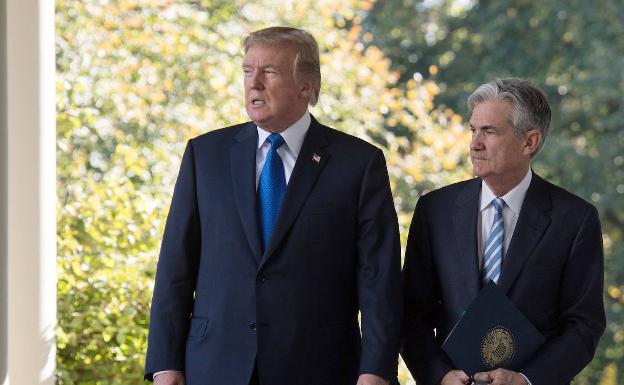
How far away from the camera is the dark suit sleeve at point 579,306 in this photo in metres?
3.56

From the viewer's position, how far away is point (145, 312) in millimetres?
6066

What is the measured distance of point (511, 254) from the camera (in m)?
3.59

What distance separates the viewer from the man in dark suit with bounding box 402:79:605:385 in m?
3.56

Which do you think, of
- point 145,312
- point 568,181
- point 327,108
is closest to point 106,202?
point 145,312

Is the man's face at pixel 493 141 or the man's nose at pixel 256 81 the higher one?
the man's nose at pixel 256 81

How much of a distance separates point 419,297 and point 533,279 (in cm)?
34

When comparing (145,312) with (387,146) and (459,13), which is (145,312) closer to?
(387,146)

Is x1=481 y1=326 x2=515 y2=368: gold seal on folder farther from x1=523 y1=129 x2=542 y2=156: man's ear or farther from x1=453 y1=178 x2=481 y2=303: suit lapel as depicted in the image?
x1=523 y1=129 x2=542 y2=156: man's ear

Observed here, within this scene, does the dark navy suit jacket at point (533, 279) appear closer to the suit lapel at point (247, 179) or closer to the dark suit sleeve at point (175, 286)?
the suit lapel at point (247, 179)

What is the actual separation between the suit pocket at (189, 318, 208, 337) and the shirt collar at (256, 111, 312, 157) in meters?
0.54

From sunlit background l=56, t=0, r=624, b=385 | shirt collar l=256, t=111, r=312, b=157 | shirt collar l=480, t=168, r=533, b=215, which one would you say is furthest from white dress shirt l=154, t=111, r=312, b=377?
sunlit background l=56, t=0, r=624, b=385

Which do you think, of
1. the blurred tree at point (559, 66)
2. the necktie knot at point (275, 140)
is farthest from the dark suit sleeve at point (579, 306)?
the blurred tree at point (559, 66)

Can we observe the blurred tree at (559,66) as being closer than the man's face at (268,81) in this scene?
No

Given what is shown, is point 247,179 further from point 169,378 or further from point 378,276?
point 169,378
